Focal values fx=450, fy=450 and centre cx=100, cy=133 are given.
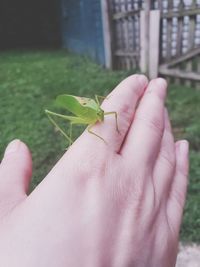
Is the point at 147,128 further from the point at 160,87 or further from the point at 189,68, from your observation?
the point at 189,68

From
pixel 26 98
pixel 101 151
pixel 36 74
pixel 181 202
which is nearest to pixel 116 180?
pixel 101 151

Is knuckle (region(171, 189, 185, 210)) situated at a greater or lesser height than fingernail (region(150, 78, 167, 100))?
lesser

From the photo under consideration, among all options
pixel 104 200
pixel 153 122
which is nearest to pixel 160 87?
pixel 153 122

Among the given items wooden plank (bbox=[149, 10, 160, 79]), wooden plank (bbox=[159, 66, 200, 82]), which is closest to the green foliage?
wooden plank (bbox=[149, 10, 160, 79])

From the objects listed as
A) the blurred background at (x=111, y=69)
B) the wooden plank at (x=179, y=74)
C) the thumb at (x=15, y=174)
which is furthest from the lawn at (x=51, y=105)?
the thumb at (x=15, y=174)

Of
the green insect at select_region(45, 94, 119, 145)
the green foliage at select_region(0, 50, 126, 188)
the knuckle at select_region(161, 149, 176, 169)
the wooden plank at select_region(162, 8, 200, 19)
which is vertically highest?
the green insect at select_region(45, 94, 119, 145)

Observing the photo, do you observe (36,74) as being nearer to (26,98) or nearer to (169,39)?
(26,98)

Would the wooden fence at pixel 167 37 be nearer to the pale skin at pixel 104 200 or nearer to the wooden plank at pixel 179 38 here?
the wooden plank at pixel 179 38

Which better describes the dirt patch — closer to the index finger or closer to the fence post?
the index finger
